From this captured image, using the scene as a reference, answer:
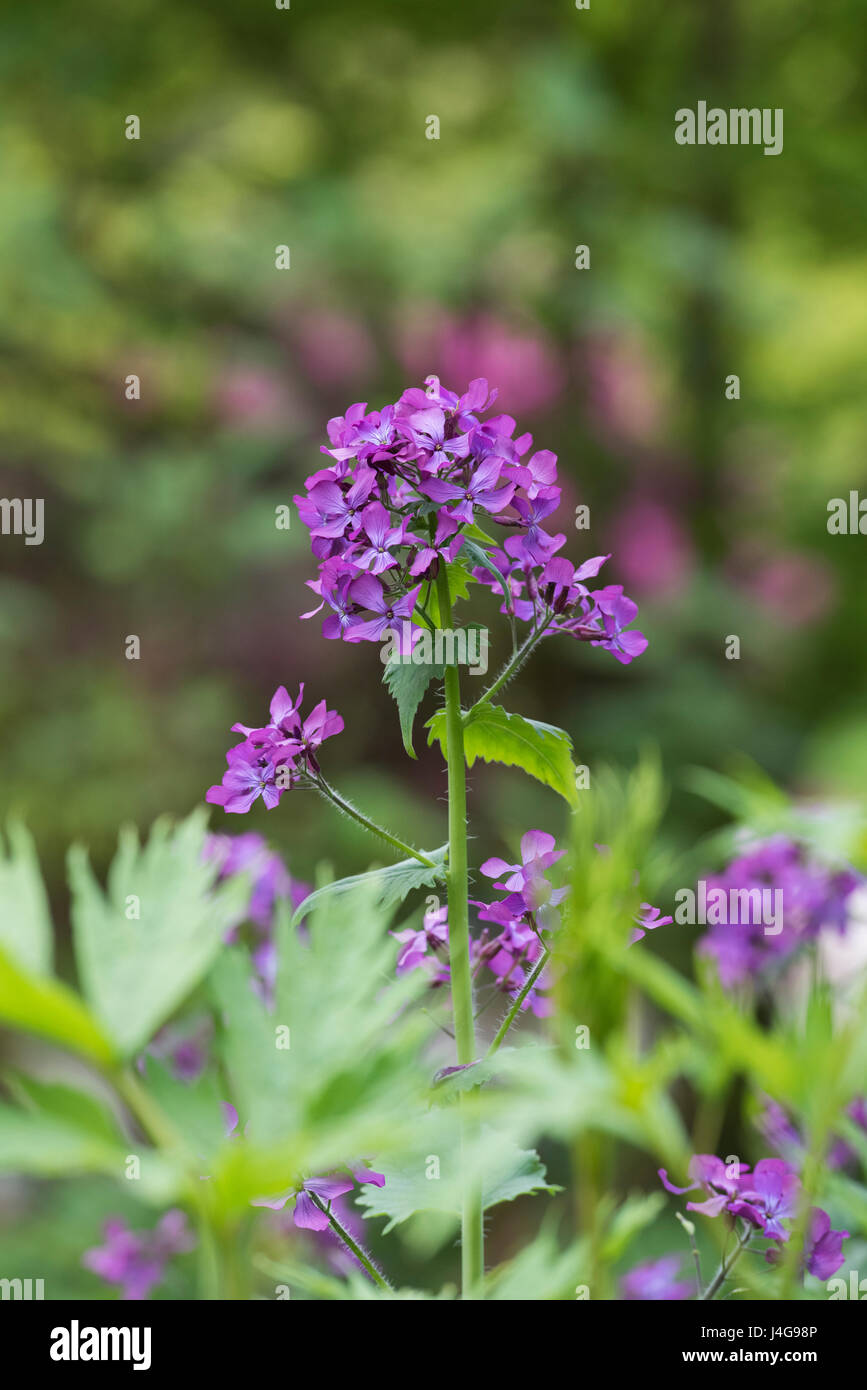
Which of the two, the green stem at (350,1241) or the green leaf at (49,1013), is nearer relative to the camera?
the green leaf at (49,1013)

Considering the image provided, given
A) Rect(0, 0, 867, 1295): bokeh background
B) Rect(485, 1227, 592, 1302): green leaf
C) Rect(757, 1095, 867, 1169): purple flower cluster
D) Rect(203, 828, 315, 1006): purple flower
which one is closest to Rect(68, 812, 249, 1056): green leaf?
Rect(485, 1227, 592, 1302): green leaf

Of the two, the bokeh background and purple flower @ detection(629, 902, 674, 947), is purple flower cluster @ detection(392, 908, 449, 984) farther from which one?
the bokeh background

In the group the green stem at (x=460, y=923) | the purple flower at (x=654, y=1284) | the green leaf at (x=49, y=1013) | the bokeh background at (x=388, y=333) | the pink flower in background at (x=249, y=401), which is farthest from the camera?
the pink flower in background at (x=249, y=401)

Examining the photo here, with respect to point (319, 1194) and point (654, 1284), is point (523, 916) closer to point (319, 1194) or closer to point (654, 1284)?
point (319, 1194)

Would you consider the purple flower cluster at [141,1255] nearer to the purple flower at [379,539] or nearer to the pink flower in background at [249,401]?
the purple flower at [379,539]

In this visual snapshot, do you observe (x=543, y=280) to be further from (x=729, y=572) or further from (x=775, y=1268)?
(x=775, y=1268)

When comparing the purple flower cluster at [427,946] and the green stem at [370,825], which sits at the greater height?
the green stem at [370,825]

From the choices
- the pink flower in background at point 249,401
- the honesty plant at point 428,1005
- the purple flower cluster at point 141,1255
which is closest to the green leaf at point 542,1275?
the honesty plant at point 428,1005

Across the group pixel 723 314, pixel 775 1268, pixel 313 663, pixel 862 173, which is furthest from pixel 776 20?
pixel 775 1268
